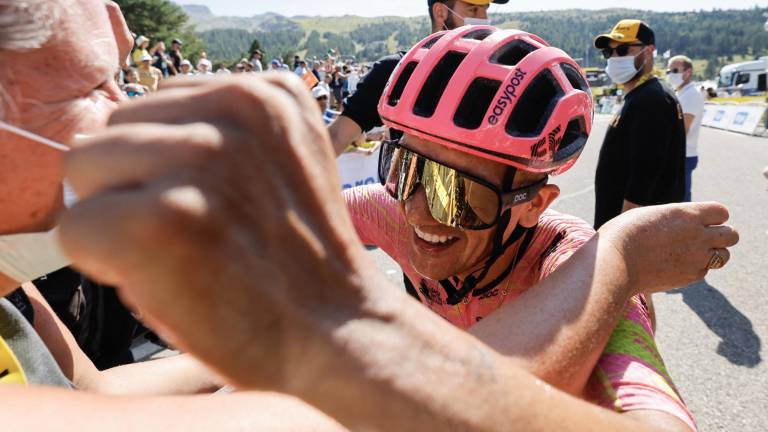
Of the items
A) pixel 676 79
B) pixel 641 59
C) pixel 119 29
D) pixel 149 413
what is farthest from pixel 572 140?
pixel 676 79

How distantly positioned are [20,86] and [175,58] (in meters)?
20.1

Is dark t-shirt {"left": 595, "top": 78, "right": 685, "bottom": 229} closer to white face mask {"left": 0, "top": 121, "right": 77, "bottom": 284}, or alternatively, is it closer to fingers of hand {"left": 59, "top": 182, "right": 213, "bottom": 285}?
A: white face mask {"left": 0, "top": 121, "right": 77, "bottom": 284}

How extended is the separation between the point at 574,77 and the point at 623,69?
341 centimetres

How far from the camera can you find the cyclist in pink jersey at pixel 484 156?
1.80 m

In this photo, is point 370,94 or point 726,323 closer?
point 370,94

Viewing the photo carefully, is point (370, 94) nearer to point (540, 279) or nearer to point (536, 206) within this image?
point (536, 206)

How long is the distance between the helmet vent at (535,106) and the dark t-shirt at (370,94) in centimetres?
147

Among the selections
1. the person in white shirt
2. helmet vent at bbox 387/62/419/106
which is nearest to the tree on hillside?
the person in white shirt

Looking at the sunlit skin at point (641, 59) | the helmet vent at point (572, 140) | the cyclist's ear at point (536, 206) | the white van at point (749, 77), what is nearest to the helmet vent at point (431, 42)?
the helmet vent at point (572, 140)

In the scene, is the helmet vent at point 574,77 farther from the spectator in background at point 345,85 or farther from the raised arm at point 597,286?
the spectator in background at point 345,85

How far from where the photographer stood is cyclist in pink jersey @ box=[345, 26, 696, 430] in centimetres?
180

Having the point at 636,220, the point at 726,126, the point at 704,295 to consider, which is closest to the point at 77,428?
the point at 636,220

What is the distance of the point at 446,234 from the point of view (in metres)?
1.91

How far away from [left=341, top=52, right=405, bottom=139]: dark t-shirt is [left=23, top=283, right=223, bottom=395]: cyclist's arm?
6.39 ft
